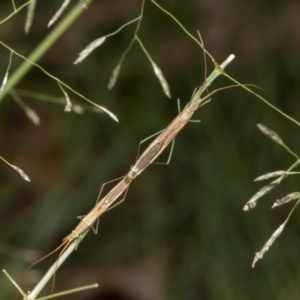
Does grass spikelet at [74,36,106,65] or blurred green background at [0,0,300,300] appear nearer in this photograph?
grass spikelet at [74,36,106,65]

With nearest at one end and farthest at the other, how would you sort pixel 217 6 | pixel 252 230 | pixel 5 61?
pixel 252 230
pixel 5 61
pixel 217 6

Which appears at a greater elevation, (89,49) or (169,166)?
(89,49)

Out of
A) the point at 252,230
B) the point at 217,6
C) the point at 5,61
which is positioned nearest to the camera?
the point at 252,230

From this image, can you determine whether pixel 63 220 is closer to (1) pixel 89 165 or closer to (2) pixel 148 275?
(1) pixel 89 165

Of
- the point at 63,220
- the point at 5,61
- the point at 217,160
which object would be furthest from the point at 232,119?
the point at 5,61

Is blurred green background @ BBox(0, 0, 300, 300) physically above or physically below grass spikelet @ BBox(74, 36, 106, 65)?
below

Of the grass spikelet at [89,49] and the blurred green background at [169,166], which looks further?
the blurred green background at [169,166]

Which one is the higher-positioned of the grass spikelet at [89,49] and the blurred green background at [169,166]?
the grass spikelet at [89,49]

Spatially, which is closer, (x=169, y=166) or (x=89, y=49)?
(x=89, y=49)
